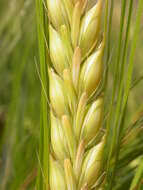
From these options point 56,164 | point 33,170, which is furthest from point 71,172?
point 33,170

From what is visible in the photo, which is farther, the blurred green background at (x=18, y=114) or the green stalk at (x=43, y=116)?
the blurred green background at (x=18, y=114)

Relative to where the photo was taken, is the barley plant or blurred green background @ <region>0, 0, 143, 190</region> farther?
blurred green background @ <region>0, 0, 143, 190</region>

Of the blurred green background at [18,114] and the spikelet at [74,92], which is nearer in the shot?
the spikelet at [74,92]

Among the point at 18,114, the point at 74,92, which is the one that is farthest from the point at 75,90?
the point at 18,114

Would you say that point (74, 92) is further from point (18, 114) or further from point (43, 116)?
point (18, 114)
